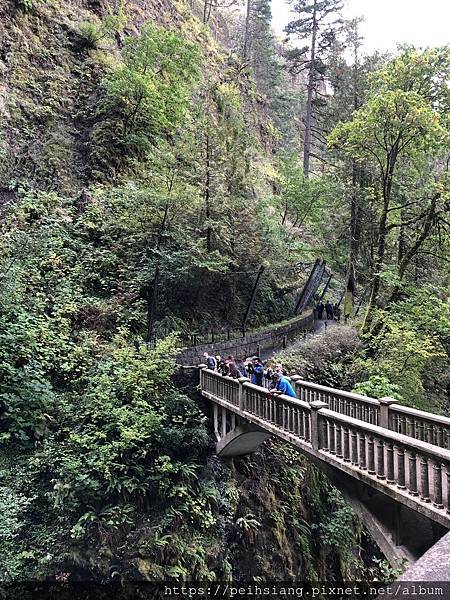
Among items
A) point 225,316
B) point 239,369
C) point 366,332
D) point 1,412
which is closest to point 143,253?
point 225,316

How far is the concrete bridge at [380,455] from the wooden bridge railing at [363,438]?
0.01 metres

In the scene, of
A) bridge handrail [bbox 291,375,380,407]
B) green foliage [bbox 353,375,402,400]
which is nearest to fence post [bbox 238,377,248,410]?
bridge handrail [bbox 291,375,380,407]

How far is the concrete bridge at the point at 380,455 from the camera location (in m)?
4.97

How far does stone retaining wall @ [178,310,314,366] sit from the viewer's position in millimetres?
13695

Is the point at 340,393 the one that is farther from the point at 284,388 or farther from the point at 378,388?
the point at 378,388

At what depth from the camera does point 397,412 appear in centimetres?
745

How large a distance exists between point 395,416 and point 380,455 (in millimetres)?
2047

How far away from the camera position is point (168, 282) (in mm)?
14945

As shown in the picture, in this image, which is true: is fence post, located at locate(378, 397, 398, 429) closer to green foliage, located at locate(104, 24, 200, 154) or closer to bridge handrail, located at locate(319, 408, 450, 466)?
bridge handrail, located at locate(319, 408, 450, 466)

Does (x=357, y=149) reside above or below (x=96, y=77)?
below

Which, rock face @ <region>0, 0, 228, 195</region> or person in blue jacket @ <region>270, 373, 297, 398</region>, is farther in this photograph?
rock face @ <region>0, 0, 228, 195</region>

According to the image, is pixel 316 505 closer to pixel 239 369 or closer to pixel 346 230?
pixel 239 369

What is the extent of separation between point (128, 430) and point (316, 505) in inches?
255

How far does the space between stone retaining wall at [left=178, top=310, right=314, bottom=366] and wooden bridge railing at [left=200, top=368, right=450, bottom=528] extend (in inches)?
128
